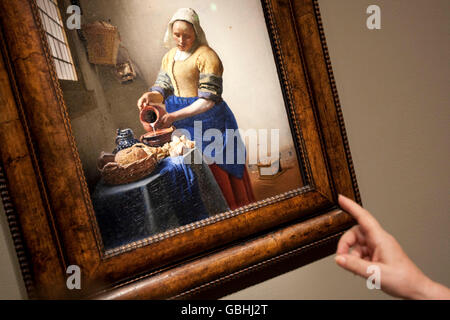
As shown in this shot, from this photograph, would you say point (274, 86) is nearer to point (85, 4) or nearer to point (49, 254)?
point (85, 4)

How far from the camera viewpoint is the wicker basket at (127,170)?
95 cm

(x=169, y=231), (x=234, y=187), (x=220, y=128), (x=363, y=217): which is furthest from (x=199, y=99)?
(x=363, y=217)

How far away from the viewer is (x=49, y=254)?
0.87m

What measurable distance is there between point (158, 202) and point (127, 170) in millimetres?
154

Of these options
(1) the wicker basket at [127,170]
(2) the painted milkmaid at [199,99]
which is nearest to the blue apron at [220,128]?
(2) the painted milkmaid at [199,99]

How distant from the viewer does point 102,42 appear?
0.93 m

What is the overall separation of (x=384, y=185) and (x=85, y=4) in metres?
1.38

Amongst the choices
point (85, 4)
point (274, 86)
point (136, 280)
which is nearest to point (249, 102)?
point (274, 86)

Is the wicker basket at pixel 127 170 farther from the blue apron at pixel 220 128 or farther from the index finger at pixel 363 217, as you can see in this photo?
the index finger at pixel 363 217

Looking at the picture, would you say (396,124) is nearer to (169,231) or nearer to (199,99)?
(199,99)

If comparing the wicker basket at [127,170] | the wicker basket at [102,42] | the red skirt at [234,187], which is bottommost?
the red skirt at [234,187]

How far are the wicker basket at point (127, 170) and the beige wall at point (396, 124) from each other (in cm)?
69

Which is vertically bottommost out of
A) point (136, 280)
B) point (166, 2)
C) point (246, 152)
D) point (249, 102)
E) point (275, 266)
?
point (275, 266)

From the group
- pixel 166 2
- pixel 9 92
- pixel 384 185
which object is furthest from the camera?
pixel 384 185
